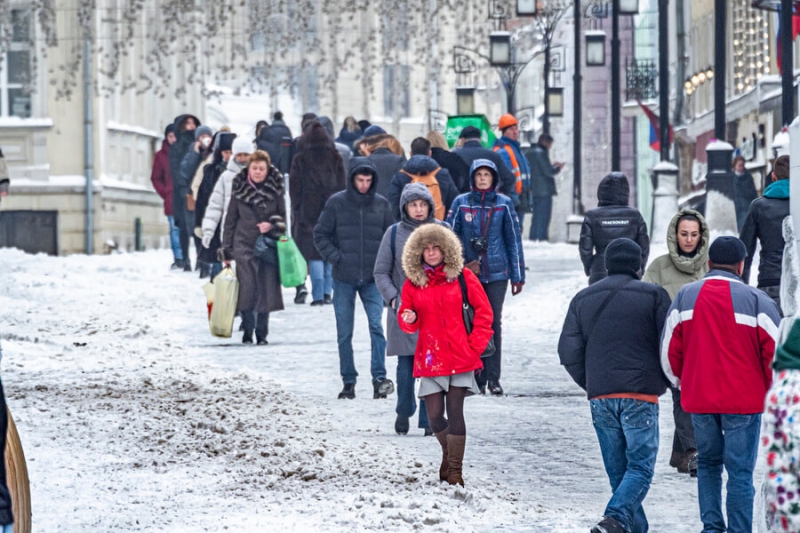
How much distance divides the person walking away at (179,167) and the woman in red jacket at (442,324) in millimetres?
13599

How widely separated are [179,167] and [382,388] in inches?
442

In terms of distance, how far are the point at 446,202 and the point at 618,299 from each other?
951cm

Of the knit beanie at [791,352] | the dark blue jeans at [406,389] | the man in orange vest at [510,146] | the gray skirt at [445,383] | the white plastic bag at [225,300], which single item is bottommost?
the dark blue jeans at [406,389]

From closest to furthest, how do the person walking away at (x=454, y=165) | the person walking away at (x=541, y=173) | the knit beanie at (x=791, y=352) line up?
the knit beanie at (x=791, y=352)
the person walking away at (x=454, y=165)
the person walking away at (x=541, y=173)

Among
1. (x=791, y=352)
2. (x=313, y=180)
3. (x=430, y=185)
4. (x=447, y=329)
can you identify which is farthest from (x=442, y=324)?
(x=313, y=180)

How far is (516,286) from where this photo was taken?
40.5ft

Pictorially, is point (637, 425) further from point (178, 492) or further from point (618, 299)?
point (178, 492)

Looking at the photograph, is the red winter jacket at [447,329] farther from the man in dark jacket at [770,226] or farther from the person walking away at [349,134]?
the person walking away at [349,134]

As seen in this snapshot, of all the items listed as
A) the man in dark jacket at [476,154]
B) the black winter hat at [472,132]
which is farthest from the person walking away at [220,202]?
the black winter hat at [472,132]

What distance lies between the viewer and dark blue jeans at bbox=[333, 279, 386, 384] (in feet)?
40.6

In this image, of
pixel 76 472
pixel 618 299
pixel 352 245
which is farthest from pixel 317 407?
pixel 618 299

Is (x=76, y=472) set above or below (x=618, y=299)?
below

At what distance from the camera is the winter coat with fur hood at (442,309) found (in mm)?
9102

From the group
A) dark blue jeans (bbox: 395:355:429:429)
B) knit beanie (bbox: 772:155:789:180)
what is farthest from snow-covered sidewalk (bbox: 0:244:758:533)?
knit beanie (bbox: 772:155:789:180)
